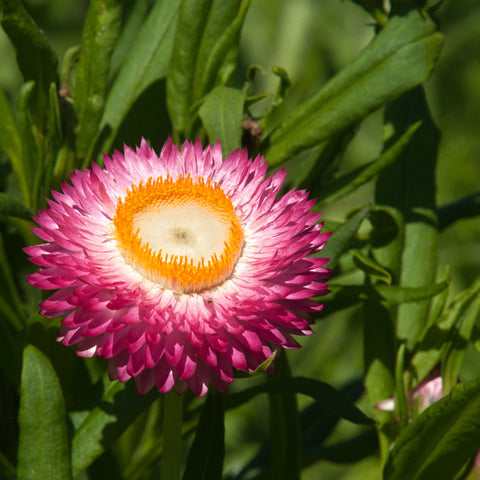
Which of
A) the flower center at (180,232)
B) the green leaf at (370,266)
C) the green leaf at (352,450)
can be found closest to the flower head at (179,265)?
the flower center at (180,232)

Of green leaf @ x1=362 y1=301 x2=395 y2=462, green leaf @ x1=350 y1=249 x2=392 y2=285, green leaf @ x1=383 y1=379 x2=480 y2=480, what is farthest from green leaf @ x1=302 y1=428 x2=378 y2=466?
green leaf @ x1=350 y1=249 x2=392 y2=285

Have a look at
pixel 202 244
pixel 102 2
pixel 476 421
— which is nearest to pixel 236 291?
pixel 202 244

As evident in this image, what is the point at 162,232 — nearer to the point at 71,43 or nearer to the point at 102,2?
the point at 102,2

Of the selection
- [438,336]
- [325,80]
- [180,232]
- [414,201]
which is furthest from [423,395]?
[325,80]

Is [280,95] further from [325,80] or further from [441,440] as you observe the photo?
[325,80]

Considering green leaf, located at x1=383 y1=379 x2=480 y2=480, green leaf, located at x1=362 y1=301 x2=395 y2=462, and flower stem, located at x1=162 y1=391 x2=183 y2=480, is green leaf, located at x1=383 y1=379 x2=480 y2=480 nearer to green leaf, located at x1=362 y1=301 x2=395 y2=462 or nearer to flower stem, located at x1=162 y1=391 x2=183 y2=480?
green leaf, located at x1=362 y1=301 x2=395 y2=462

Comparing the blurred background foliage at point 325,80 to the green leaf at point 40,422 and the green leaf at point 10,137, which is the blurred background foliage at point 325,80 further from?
the green leaf at point 40,422
